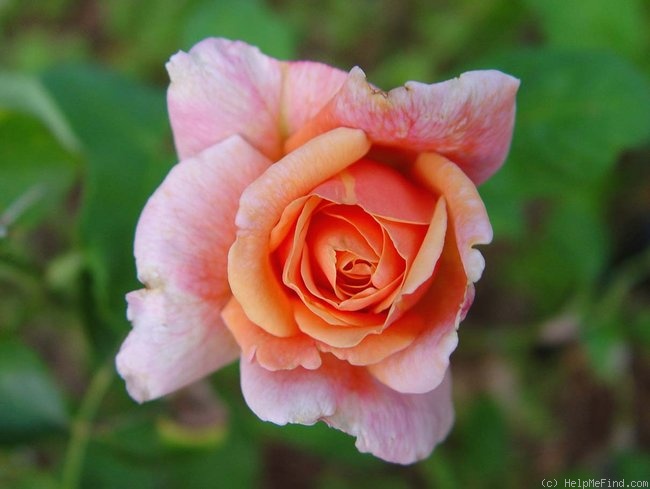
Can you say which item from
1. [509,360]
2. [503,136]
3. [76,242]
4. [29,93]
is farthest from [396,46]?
[503,136]

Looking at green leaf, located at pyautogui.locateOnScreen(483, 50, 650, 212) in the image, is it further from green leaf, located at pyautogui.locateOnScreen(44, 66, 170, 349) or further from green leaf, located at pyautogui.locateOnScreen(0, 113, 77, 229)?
green leaf, located at pyautogui.locateOnScreen(0, 113, 77, 229)

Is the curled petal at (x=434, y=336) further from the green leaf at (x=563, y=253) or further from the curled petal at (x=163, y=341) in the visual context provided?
the green leaf at (x=563, y=253)

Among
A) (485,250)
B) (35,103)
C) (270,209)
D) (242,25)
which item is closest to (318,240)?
(270,209)

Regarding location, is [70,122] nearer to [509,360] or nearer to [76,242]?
[76,242]

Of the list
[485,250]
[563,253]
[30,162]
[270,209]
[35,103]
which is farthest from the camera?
[485,250]

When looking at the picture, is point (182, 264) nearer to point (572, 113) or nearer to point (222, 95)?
point (222, 95)

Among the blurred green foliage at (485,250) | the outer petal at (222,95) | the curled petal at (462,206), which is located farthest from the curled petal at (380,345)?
the blurred green foliage at (485,250)
